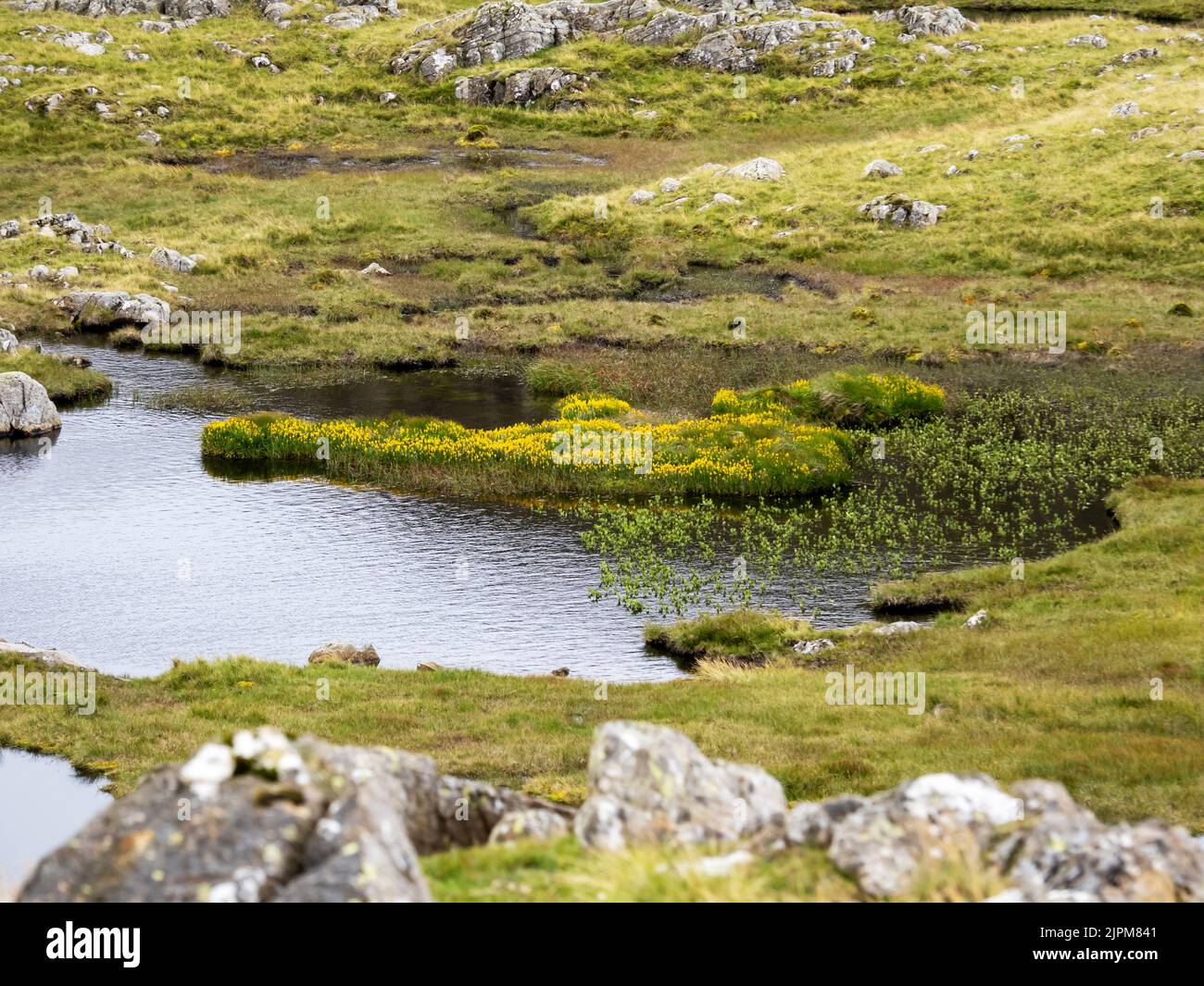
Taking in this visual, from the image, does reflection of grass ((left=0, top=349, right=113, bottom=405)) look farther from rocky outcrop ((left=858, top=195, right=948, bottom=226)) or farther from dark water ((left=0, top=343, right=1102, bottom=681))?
rocky outcrop ((left=858, top=195, right=948, bottom=226))

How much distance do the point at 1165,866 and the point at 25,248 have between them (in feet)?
276

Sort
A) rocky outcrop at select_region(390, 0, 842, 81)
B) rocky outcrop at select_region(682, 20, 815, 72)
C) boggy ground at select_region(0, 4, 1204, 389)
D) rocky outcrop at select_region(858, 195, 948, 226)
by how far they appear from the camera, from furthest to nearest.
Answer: rocky outcrop at select_region(390, 0, 842, 81) < rocky outcrop at select_region(682, 20, 815, 72) < rocky outcrop at select_region(858, 195, 948, 226) < boggy ground at select_region(0, 4, 1204, 389)

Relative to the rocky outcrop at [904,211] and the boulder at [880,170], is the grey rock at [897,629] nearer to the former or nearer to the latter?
the rocky outcrop at [904,211]

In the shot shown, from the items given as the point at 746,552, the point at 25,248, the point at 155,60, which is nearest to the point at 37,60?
the point at 155,60

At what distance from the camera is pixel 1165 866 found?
32.4 ft

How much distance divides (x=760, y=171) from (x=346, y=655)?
2816 inches

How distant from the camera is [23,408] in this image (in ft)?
179

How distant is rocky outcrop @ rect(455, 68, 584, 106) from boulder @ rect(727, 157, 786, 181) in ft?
112

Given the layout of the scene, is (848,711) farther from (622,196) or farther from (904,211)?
(622,196)

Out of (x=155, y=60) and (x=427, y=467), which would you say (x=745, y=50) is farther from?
(x=427, y=467)

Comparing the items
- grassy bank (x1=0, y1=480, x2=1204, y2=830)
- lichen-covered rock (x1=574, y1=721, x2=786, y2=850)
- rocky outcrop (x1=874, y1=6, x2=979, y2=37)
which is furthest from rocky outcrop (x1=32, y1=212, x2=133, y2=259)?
rocky outcrop (x1=874, y1=6, x2=979, y2=37)

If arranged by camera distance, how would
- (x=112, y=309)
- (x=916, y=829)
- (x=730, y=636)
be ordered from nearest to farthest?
(x=916, y=829)
(x=730, y=636)
(x=112, y=309)

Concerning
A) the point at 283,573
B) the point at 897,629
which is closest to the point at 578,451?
the point at 283,573

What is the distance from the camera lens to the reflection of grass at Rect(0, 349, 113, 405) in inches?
2336
